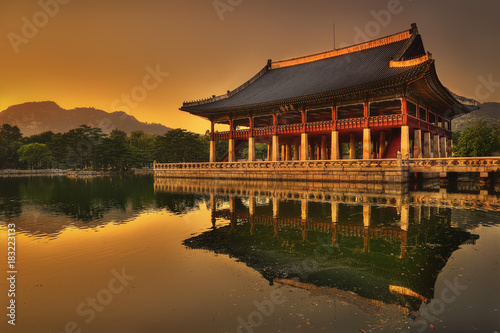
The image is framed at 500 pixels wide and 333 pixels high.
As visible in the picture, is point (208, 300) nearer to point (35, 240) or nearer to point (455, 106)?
point (35, 240)

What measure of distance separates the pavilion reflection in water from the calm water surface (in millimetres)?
42

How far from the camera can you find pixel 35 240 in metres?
10.4

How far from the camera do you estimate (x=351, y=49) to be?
140ft

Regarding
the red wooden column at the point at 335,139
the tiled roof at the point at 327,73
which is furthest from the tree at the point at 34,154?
the red wooden column at the point at 335,139

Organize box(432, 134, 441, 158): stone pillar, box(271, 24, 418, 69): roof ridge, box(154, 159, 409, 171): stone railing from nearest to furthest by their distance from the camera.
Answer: box(154, 159, 409, 171): stone railing
box(271, 24, 418, 69): roof ridge
box(432, 134, 441, 158): stone pillar

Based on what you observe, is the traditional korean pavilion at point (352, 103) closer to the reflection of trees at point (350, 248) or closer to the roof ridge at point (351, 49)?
the roof ridge at point (351, 49)

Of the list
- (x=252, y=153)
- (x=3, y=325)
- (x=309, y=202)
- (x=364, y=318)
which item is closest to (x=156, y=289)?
(x=3, y=325)

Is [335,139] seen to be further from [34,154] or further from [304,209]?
[34,154]

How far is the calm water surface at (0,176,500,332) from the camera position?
4.96m

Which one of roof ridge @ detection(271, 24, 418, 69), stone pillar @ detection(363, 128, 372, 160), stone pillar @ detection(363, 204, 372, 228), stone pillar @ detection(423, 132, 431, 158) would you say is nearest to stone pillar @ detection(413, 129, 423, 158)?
stone pillar @ detection(423, 132, 431, 158)

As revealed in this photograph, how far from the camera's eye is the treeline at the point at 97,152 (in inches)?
2776

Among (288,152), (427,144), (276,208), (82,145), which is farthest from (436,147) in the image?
(82,145)

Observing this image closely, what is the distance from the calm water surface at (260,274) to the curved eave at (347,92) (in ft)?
55.7

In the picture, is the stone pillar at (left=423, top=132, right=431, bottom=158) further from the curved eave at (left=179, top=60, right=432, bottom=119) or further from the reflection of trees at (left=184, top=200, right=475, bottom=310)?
the reflection of trees at (left=184, top=200, right=475, bottom=310)
